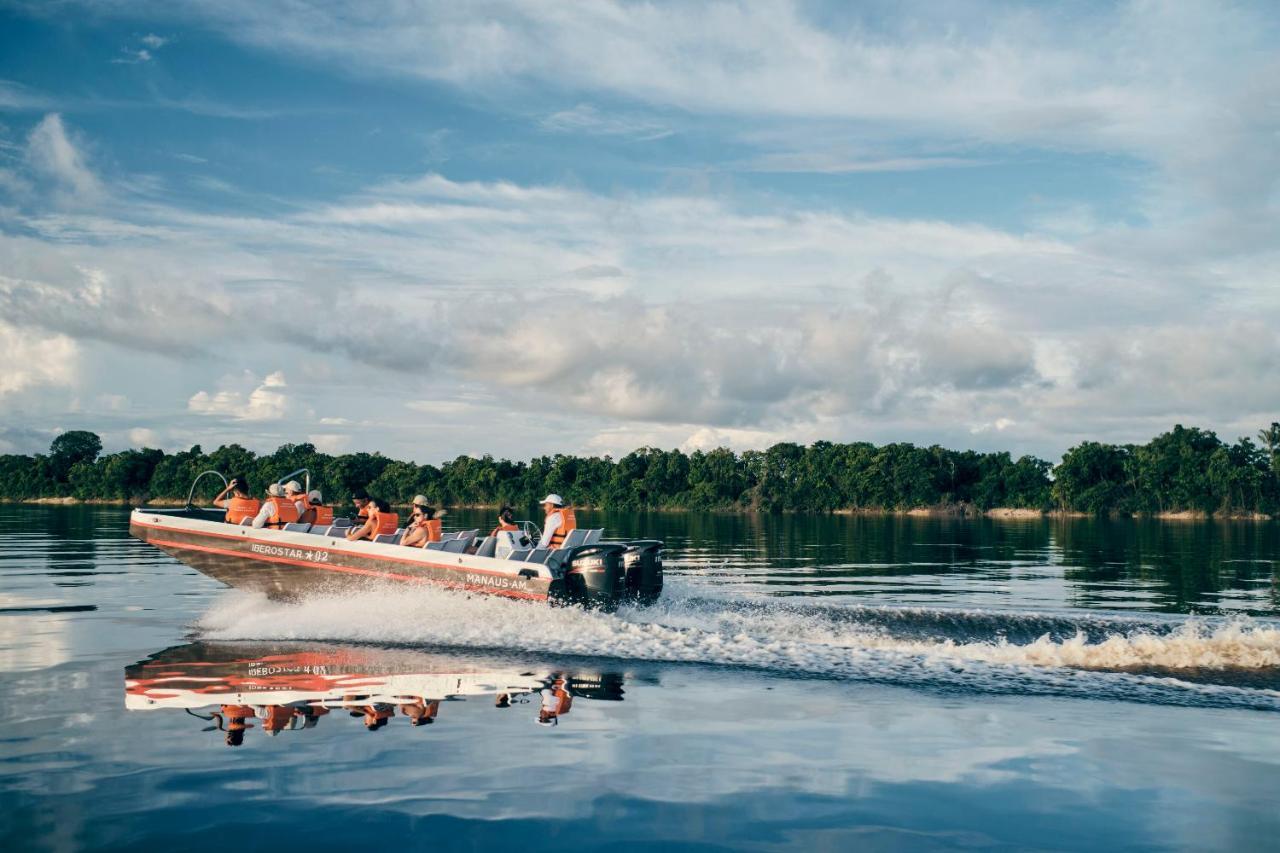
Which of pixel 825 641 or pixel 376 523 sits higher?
pixel 376 523

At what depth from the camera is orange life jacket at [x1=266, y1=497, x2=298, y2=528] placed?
55.9 ft

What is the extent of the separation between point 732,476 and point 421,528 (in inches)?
3877

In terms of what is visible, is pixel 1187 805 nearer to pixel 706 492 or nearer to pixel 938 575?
pixel 938 575

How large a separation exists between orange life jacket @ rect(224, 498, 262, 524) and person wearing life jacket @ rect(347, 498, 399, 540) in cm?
197

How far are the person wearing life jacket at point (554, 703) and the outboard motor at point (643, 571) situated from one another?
12.1ft

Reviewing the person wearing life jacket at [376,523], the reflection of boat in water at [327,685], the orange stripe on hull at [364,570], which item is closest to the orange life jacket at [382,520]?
the person wearing life jacket at [376,523]

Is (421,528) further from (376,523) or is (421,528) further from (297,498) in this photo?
(297,498)

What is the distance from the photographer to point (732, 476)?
113500mm

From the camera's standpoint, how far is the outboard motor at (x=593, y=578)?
47.5ft

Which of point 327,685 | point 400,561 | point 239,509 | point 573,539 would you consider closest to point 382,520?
point 400,561

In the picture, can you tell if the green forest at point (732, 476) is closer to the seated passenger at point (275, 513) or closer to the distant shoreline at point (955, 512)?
the distant shoreline at point (955, 512)

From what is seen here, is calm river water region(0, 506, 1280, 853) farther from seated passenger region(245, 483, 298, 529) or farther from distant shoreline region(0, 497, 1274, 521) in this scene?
distant shoreline region(0, 497, 1274, 521)

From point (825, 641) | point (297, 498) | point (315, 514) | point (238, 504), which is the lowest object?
point (825, 641)

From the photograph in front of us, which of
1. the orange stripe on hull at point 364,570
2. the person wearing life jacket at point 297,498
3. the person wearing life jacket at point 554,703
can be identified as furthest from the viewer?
the person wearing life jacket at point 297,498
